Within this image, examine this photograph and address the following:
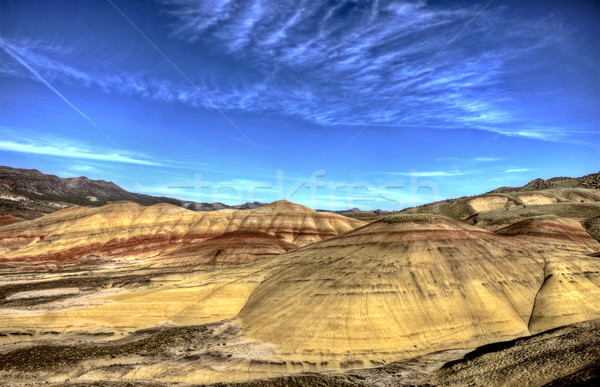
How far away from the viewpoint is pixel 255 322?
29219mm

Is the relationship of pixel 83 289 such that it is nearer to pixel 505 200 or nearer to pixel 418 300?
pixel 418 300

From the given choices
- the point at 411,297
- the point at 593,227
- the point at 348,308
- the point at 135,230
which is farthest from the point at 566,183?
the point at 135,230

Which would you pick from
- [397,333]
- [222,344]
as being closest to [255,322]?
[222,344]

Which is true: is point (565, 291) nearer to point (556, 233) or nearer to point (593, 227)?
point (556, 233)

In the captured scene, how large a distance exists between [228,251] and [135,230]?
41.7 metres

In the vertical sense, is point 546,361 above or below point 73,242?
below

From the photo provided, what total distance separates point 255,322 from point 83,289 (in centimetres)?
2892

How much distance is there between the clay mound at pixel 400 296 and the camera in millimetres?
24688

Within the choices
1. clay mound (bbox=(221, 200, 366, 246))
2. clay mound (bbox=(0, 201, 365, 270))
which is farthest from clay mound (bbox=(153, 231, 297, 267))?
clay mound (bbox=(0, 201, 365, 270))

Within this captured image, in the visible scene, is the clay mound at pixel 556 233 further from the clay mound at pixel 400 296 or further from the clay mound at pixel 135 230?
the clay mound at pixel 135 230

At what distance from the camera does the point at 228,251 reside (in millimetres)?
68500


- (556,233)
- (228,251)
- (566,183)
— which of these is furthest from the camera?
(566,183)

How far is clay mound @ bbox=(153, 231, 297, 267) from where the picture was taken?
66.5m

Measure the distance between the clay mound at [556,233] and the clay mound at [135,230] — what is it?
48977mm
